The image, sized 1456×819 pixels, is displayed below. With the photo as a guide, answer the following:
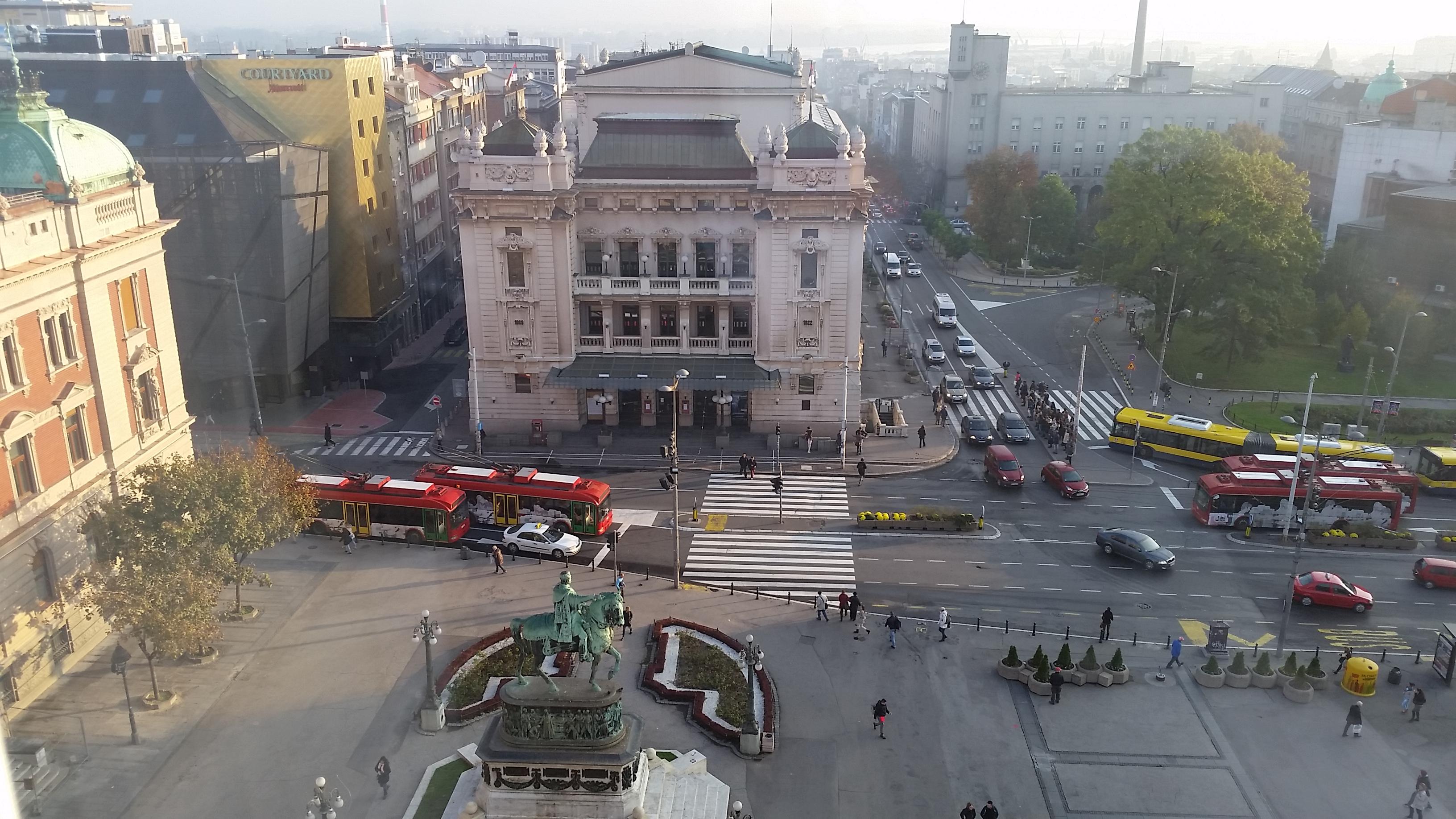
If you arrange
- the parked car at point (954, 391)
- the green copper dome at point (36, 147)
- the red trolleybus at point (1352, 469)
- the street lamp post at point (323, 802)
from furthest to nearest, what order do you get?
the parked car at point (954, 391), the red trolleybus at point (1352, 469), the green copper dome at point (36, 147), the street lamp post at point (323, 802)

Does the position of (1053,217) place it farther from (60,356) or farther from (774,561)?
(60,356)

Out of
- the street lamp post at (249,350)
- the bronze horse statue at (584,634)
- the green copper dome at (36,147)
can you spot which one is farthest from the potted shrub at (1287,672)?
the street lamp post at (249,350)

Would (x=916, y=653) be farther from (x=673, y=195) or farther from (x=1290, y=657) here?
(x=673, y=195)

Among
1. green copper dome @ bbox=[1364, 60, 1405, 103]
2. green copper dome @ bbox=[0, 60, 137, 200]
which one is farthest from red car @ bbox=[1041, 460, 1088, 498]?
green copper dome @ bbox=[1364, 60, 1405, 103]

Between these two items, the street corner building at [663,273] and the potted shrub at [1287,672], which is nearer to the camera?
the potted shrub at [1287,672]

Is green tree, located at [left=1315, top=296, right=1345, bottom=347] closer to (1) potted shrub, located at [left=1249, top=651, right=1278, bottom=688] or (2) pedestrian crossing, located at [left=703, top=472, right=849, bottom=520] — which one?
(2) pedestrian crossing, located at [left=703, top=472, right=849, bottom=520]

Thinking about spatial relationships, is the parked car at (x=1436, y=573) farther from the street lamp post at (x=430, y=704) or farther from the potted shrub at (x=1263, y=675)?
the street lamp post at (x=430, y=704)

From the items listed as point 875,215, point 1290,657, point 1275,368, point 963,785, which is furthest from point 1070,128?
point 963,785
